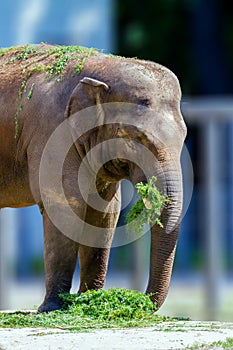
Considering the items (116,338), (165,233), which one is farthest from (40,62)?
(116,338)

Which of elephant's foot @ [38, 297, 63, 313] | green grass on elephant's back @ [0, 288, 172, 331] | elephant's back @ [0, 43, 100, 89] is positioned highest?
elephant's back @ [0, 43, 100, 89]

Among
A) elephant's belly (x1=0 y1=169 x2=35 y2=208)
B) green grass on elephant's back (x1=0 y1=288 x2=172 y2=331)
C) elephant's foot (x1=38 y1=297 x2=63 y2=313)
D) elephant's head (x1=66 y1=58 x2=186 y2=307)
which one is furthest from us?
elephant's belly (x1=0 y1=169 x2=35 y2=208)

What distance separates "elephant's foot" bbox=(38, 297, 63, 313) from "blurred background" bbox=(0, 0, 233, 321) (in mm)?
6440

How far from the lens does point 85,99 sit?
26.4ft

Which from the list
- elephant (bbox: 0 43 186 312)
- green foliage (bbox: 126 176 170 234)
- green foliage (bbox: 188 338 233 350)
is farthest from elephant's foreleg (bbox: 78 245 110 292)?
green foliage (bbox: 188 338 233 350)

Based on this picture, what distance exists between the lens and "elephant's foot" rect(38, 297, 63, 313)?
7966mm

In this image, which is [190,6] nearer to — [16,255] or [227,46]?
[227,46]

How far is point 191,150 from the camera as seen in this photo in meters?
24.8

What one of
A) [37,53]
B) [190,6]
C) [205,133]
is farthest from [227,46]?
[37,53]

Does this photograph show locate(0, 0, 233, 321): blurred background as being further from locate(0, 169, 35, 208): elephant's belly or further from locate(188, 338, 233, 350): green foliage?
locate(188, 338, 233, 350): green foliage

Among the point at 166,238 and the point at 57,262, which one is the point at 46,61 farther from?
the point at 166,238

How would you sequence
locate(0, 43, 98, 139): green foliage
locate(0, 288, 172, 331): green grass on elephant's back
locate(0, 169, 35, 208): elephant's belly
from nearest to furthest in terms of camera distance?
locate(0, 288, 172, 331): green grass on elephant's back
locate(0, 43, 98, 139): green foliage
locate(0, 169, 35, 208): elephant's belly

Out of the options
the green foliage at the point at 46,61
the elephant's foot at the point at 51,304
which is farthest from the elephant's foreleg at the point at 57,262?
the green foliage at the point at 46,61

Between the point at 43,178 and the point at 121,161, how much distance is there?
523 mm
